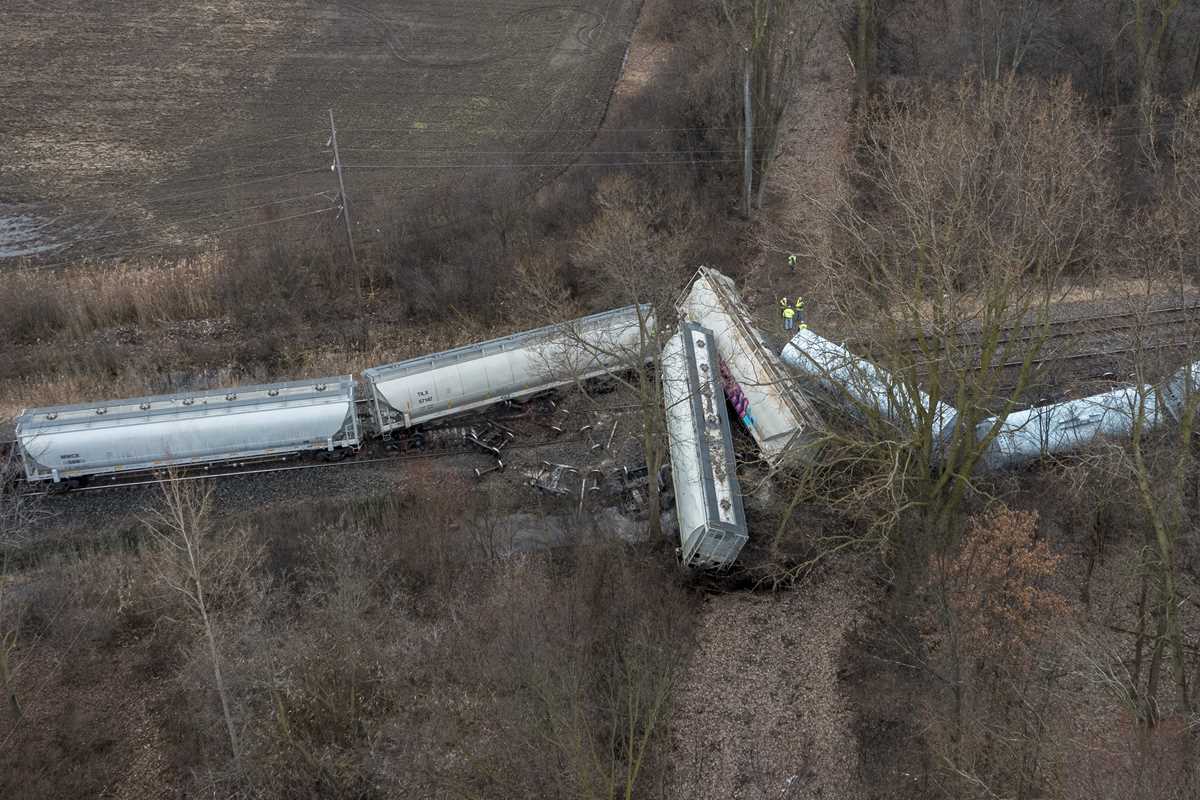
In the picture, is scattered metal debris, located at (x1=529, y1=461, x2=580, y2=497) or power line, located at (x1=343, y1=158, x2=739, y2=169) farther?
power line, located at (x1=343, y1=158, x2=739, y2=169)

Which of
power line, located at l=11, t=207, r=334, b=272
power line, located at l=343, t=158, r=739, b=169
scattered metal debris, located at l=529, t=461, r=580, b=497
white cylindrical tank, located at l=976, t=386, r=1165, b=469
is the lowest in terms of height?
scattered metal debris, located at l=529, t=461, r=580, b=497

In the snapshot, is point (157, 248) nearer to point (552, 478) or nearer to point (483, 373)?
point (483, 373)

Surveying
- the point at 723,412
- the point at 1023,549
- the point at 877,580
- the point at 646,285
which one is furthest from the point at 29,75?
the point at 1023,549

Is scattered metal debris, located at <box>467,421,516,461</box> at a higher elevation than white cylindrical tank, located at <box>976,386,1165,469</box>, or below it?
below

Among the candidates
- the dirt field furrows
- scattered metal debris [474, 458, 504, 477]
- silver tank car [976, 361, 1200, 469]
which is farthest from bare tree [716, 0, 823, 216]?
scattered metal debris [474, 458, 504, 477]

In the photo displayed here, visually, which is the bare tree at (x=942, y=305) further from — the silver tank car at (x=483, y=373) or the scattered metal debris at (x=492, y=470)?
the scattered metal debris at (x=492, y=470)

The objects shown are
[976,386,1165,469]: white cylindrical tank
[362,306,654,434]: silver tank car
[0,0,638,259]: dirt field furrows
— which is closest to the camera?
[976,386,1165,469]: white cylindrical tank

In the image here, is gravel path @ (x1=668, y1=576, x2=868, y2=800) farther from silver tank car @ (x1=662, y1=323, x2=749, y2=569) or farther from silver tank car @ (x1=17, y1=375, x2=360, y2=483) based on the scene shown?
silver tank car @ (x1=17, y1=375, x2=360, y2=483)
